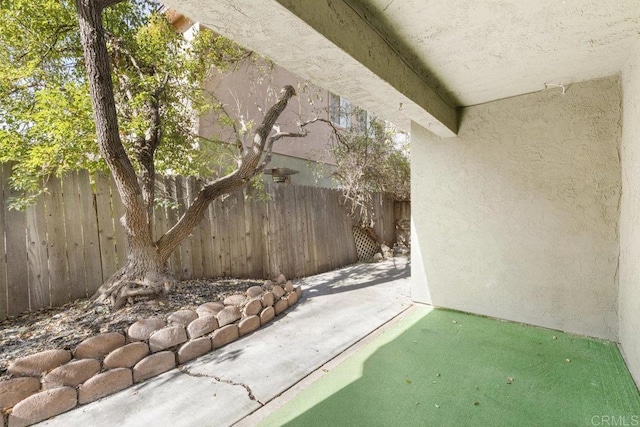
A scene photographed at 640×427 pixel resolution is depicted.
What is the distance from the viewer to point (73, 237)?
3045mm

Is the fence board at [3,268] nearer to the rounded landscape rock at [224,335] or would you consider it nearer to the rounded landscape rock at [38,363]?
the rounded landscape rock at [38,363]

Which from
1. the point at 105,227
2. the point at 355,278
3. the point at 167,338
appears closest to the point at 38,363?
the point at 167,338

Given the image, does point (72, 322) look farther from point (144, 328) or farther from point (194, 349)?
point (194, 349)

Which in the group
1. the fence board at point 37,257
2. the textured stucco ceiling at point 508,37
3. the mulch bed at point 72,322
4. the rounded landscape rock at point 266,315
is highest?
the textured stucco ceiling at point 508,37

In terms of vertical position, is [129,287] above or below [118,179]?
below

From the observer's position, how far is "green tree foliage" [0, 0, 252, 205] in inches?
104

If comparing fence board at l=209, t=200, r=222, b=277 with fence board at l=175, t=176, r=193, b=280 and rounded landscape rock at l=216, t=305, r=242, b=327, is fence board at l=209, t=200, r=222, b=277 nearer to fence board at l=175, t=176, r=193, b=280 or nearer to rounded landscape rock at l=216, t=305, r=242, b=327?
fence board at l=175, t=176, r=193, b=280

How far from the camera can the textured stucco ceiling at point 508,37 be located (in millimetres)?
1772

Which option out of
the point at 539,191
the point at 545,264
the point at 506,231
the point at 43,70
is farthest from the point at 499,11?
the point at 43,70

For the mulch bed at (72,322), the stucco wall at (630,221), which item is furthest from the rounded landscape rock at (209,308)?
the stucco wall at (630,221)

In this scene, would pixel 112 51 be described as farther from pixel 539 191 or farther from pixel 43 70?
pixel 539 191

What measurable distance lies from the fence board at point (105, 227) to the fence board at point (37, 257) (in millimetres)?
452

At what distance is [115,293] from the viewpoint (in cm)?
292

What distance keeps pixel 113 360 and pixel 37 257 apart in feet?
4.95
